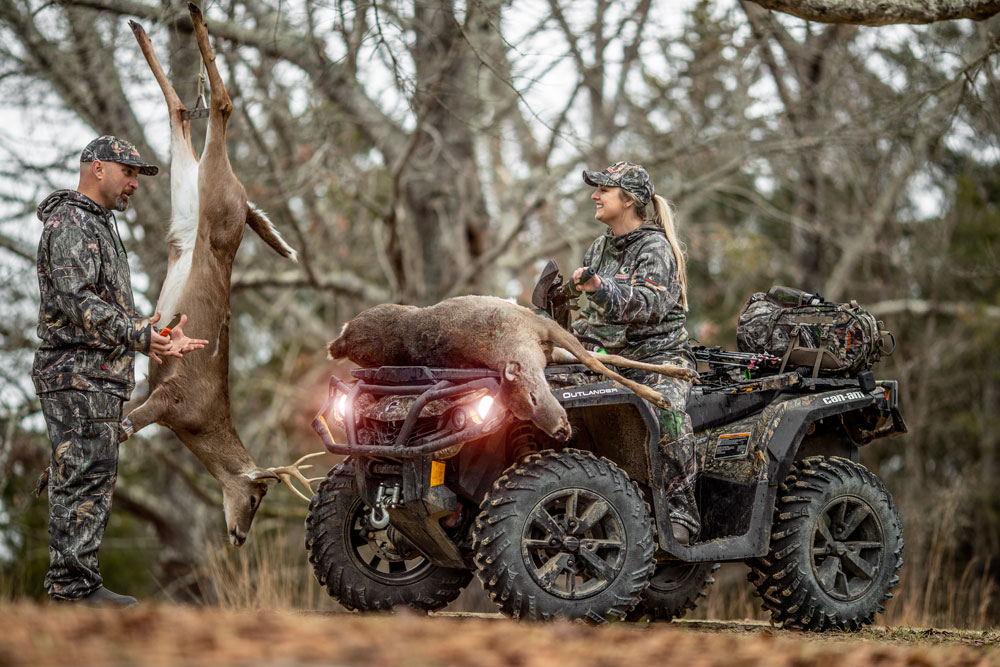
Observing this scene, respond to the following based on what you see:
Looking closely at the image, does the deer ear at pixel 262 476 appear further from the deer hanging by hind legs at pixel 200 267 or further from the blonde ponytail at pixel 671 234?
the blonde ponytail at pixel 671 234

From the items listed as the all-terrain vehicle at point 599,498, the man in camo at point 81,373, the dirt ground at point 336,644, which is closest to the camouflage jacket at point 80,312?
the man in camo at point 81,373

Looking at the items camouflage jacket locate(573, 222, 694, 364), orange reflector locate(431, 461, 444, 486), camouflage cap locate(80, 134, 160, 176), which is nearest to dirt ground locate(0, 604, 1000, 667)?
orange reflector locate(431, 461, 444, 486)

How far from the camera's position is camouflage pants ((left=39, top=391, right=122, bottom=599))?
5320mm

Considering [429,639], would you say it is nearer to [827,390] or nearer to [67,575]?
[67,575]

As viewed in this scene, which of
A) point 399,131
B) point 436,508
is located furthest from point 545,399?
point 399,131

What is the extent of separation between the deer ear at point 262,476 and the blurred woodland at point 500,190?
0.85 m

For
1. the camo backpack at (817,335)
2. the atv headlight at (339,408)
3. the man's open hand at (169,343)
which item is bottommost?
the atv headlight at (339,408)

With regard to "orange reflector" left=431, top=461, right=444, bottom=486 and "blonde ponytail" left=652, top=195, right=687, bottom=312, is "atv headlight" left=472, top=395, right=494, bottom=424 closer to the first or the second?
"orange reflector" left=431, top=461, right=444, bottom=486

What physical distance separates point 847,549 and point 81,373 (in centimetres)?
435

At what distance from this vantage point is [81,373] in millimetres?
5367

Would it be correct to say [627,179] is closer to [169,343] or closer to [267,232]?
[267,232]

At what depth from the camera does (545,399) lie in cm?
521

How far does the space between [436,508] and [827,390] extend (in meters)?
2.73

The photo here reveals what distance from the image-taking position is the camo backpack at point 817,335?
251 inches
